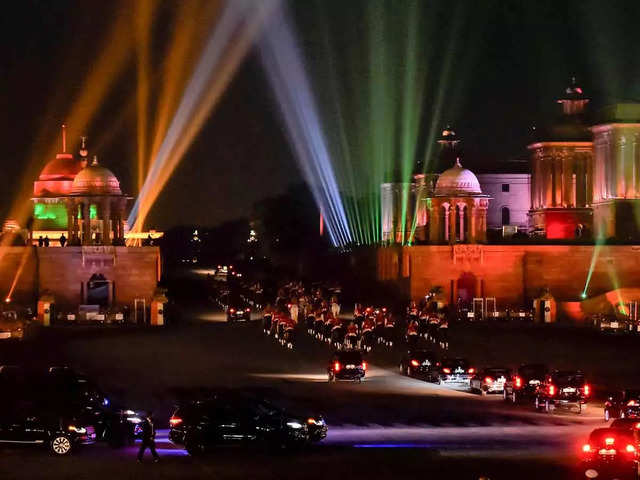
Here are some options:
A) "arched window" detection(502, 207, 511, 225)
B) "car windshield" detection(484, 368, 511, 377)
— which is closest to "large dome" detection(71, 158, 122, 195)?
"arched window" detection(502, 207, 511, 225)

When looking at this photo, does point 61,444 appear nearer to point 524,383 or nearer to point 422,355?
point 524,383

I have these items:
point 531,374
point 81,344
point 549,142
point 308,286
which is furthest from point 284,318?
point 549,142

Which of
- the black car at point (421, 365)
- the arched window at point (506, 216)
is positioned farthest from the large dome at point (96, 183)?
the black car at point (421, 365)

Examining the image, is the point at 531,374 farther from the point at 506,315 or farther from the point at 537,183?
the point at 537,183

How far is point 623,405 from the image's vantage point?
3759 centimetres

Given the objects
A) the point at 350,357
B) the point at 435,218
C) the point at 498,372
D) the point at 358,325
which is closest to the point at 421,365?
the point at 350,357

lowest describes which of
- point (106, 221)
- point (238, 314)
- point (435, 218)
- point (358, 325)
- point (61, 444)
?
point (61, 444)

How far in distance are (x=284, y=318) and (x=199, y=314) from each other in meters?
19.8

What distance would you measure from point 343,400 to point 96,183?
48.4 m

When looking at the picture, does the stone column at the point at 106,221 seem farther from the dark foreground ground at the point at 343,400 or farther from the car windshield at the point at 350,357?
the car windshield at the point at 350,357

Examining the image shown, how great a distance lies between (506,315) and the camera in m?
77.9

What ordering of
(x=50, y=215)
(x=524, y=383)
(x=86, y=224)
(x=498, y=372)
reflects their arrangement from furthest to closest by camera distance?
(x=50, y=215)
(x=86, y=224)
(x=498, y=372)
(x=524, y=383)

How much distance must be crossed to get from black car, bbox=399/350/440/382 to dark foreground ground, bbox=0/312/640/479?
23.7 inches

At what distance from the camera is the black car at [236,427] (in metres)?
31.6
